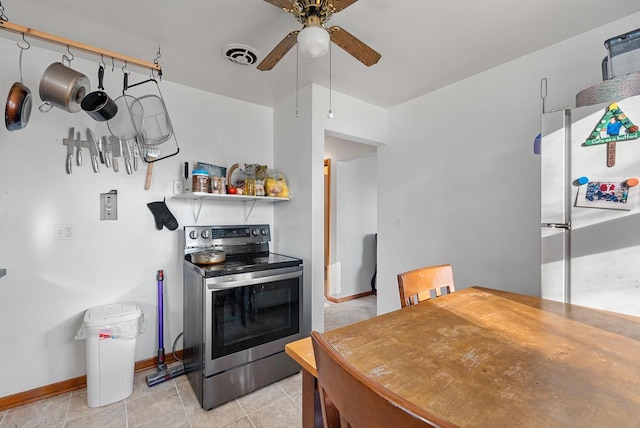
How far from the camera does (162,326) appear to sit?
7.51 ft

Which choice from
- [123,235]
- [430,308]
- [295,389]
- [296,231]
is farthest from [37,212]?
[430,308]

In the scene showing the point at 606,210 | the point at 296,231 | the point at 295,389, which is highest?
the point at 606,210

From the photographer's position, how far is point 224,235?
2.52 meters

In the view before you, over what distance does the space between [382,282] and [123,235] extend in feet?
7.85

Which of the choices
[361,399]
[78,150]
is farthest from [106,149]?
[361,399]

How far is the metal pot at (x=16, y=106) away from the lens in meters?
1.53

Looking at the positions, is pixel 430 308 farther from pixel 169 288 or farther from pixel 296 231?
pixel 169 288

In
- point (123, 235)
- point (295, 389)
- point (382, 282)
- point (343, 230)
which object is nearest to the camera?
point (295, 389)

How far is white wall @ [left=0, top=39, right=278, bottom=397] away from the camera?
1.87 meters

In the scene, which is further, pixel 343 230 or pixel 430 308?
pixel 343 230

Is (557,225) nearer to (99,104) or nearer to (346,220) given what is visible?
(99,104)

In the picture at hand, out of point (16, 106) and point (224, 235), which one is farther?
point (224, 235)

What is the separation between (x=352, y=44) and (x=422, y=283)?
1.26 metres

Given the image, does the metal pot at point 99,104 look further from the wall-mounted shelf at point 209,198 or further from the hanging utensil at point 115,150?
the wall-mounted shelf at point 209,198
